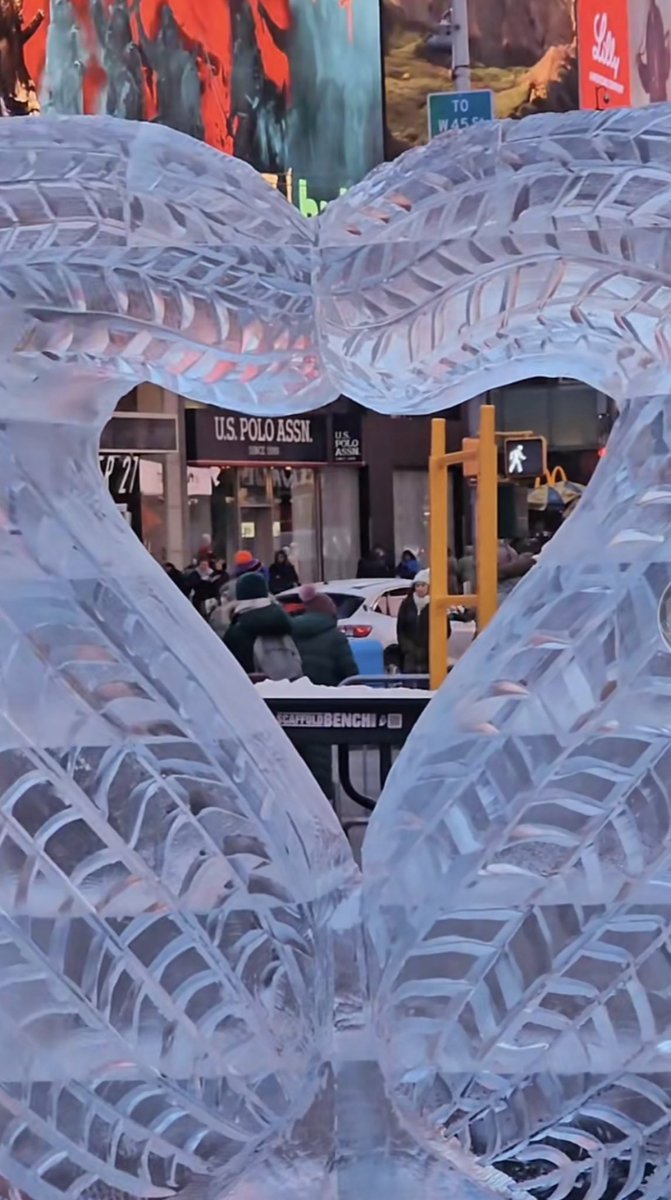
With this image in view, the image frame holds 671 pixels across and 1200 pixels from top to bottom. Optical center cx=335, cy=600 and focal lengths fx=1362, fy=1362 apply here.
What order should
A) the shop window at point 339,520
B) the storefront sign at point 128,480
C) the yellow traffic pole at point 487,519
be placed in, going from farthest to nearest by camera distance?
the shop window at point 339,520
the storefront sign at point 128,480
the yellow traffic pole at point 487,519

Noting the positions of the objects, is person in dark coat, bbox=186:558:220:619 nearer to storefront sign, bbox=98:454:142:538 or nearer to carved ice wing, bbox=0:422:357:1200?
storefront sign, bbox=98:454:142:538

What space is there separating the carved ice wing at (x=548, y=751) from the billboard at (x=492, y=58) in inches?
639

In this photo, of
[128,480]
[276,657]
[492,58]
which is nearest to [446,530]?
[276,657]

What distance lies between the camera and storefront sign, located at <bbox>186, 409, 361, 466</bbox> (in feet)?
51.1

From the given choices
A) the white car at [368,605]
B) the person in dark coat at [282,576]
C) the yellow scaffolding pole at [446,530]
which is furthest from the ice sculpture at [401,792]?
the person in dark coat at [282,576]

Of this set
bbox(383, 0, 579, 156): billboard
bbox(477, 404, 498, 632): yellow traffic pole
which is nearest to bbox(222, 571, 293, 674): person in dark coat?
bbox(477, 404, 498, 632): yellow traffic pole

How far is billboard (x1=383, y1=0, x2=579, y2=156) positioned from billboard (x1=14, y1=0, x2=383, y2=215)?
1.27 ft

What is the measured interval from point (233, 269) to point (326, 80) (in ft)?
52.0

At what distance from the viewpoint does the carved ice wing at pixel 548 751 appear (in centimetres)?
88

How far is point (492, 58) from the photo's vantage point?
1691 centimetres

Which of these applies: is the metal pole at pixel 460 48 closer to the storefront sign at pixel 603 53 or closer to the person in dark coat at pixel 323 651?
the storefront sign at pixel 603 53

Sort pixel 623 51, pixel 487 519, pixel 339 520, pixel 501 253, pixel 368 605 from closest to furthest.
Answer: pixel 501 253 < pixel 487 519 < pixel 368 605 < pixel 623 51 < pixel 339 520

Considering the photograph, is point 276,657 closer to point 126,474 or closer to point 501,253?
point 501,253

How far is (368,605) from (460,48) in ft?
12.8
